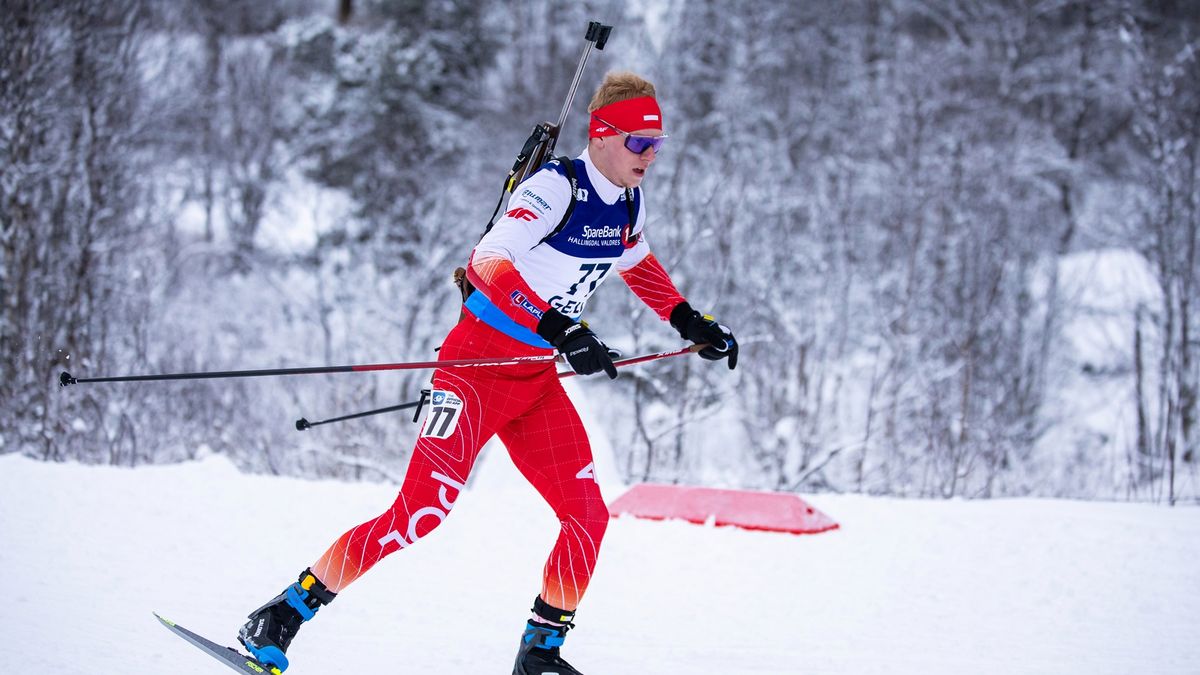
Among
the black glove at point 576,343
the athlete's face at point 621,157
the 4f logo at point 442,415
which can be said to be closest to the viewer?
the black glove at point 576,343

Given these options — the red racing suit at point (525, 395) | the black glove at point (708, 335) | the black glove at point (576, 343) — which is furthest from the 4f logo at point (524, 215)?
the black glove at point (708, 335)

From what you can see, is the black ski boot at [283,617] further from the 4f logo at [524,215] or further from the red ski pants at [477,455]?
the 4f logo at [524,215]

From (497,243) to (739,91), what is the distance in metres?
16.1

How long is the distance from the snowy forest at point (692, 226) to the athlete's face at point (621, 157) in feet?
15.3

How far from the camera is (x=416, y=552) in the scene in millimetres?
4449

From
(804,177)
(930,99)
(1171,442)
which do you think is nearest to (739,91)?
(804,177)

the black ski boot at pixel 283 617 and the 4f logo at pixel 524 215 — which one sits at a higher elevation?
the 4f logo at pixel 524 215

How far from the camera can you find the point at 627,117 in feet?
9.49

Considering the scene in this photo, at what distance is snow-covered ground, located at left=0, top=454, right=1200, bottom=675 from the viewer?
3.25 meters

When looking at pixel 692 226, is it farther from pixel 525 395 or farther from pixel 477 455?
pixel 477 455

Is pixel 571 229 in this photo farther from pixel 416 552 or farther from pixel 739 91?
pixel 739 91

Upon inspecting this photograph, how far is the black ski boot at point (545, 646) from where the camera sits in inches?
111

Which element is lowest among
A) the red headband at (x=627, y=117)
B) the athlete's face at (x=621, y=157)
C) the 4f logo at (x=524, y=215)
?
the 4f logo at (x=524, y=215)

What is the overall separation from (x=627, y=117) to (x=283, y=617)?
1.83m
